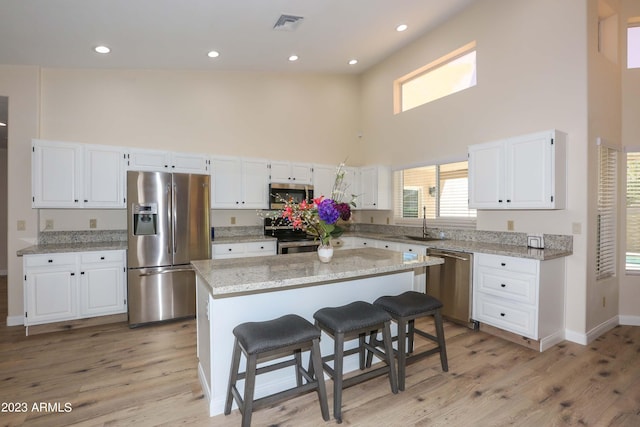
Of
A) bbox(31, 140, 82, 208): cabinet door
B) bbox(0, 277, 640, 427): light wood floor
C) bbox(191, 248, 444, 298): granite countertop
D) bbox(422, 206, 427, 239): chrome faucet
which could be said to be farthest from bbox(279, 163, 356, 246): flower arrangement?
bbox(31, 140, 82, 208): cabinet door

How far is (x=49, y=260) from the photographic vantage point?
340 cm

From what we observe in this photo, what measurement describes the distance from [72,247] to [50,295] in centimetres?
54

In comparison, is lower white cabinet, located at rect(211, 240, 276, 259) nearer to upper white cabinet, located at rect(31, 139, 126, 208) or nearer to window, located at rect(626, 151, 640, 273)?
upper white cabinet, located at rect(31, 139, 126, 208)

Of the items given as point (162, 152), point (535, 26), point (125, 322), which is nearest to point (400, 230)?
point (535, 26)

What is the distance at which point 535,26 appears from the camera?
3541 millimetres

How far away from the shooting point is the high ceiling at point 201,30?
281 cm

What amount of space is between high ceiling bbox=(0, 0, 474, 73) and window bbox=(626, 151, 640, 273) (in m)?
2.78

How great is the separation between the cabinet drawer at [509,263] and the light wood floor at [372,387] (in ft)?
2.49

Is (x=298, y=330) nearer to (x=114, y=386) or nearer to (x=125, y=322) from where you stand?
(x=114, y=386)

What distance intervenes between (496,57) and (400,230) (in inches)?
108

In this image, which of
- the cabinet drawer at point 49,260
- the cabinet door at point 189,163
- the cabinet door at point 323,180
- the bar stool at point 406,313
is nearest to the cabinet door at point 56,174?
Answer: the cabinet drawer at point 49,260

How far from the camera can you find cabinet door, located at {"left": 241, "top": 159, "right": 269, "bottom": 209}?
4695 mm

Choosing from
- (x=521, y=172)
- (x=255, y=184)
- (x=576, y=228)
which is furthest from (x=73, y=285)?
(x=576, y=228)

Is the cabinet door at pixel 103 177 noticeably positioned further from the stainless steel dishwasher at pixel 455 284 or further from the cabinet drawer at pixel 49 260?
the stainless steel dishwasher at pixel 455 284
